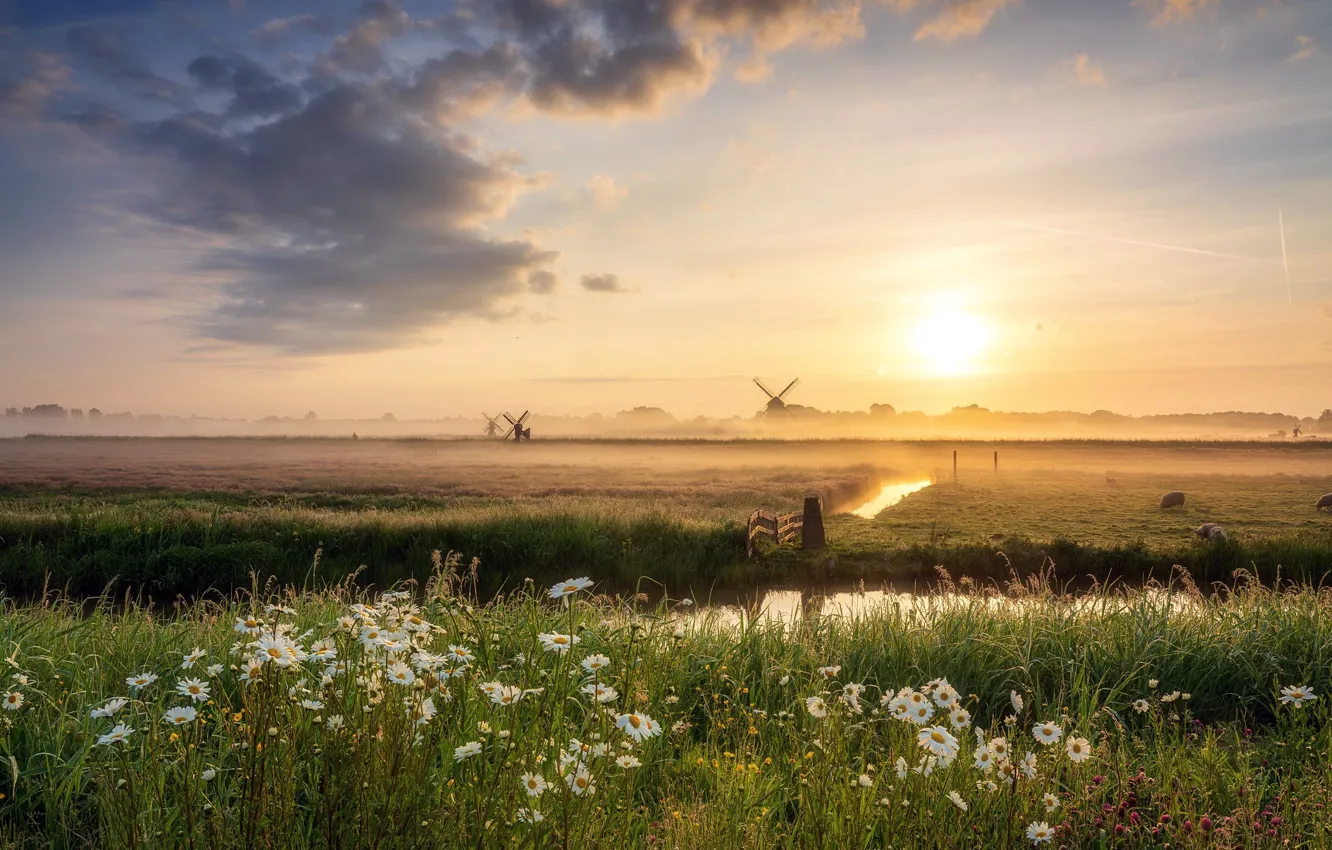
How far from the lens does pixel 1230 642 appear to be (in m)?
9.20

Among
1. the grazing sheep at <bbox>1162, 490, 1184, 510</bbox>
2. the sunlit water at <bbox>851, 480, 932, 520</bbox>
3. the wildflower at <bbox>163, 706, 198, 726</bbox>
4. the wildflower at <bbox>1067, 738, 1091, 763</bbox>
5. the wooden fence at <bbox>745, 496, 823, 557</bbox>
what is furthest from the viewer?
the sunlit water at <bbox>851, 480, 932, 520</bbox>

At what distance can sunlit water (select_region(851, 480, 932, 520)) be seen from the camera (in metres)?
37.8

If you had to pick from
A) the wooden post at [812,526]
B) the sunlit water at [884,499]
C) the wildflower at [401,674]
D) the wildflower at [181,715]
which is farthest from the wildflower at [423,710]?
the sunlit water at [884,499]

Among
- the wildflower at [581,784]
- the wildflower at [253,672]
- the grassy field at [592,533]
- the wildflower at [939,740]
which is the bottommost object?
the grassy field at [592,533]

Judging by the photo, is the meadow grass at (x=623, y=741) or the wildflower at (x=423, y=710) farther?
the meadow grass at (x=623, y=741)

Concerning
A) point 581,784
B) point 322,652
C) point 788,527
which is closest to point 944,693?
point 581,784

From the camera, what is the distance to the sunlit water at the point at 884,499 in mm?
37825

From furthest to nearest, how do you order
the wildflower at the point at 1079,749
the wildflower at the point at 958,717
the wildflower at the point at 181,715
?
1. the wildflower at the point at 1079,749
2. the wildflower at the point at 958,717
3. the wildflower at the point at 181,715

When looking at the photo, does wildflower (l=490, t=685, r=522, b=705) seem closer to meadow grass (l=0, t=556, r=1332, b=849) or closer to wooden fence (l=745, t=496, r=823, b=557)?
meadow grass (l=0, t=556, r=1332, b=849)

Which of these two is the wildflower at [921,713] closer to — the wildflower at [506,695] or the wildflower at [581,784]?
the wildflower at [581,784]

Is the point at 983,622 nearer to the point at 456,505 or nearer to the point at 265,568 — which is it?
the point at 265,568

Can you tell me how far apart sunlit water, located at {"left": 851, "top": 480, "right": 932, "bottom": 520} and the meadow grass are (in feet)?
81.0

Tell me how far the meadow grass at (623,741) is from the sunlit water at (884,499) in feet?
81.0

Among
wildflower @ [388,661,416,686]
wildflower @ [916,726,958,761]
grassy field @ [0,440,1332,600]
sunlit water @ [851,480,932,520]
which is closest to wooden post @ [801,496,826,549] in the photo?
grassy field @ [0,440,1332,600]
